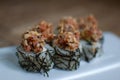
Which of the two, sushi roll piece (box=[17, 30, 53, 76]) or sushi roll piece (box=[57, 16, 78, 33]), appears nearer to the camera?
sushi roll piece (box=[17, 30, 53, 76])

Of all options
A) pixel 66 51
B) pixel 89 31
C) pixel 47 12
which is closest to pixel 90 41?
pixel 89 31

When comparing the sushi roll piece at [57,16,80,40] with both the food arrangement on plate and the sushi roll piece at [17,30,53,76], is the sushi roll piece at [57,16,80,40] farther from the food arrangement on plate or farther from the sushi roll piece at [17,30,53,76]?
the sushi roll piece at [17,30,53,76]

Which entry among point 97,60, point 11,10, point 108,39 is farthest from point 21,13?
point 97,60

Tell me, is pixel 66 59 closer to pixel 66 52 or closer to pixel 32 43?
pixel 66 52

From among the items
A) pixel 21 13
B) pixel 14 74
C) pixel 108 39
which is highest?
pixel 21 13

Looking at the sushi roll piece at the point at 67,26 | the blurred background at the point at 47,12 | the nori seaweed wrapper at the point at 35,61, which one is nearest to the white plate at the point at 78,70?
the nori seaweed wrapper at the point at 35,61

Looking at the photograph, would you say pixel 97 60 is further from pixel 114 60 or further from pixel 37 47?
pixel 37 47

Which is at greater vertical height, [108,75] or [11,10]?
[11,10]

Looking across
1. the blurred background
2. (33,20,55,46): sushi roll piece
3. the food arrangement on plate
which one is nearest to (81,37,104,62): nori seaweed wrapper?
the food arrangement on plate
